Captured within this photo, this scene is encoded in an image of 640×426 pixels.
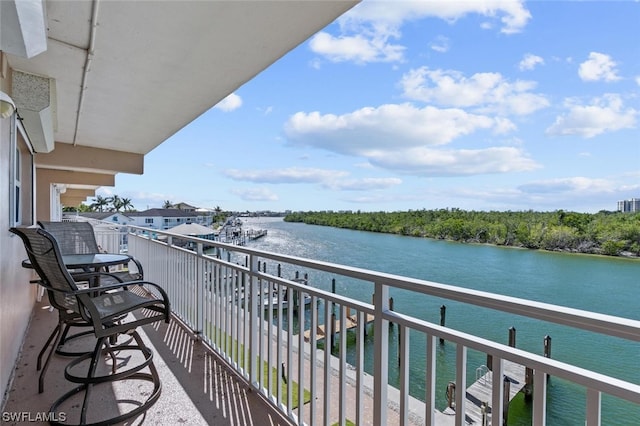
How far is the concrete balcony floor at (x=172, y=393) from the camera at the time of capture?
1.91 metres

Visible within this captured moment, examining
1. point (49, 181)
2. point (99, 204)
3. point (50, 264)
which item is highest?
point (99, 204)

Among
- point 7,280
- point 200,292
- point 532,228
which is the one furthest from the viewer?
point 532,228

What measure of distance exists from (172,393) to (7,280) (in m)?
1.30

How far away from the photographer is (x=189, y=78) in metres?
2.68

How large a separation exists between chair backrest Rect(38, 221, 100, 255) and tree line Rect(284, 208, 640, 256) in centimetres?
3681

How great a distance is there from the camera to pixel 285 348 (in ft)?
8.46

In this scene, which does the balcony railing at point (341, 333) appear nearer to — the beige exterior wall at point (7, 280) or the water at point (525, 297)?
the beige exterior wall at point (7, 280)

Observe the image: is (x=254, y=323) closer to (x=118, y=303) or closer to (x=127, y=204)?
(x=118, y=303)

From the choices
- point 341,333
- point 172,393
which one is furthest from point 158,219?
point 341,333

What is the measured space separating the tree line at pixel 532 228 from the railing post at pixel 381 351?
36386mm

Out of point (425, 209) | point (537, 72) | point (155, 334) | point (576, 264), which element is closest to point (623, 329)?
point (155, 334)

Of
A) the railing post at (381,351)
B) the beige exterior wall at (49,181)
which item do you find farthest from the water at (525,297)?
the beige exterior wall at (49,181)

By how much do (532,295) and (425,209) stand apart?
40.7m

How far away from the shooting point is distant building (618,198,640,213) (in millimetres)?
32656
